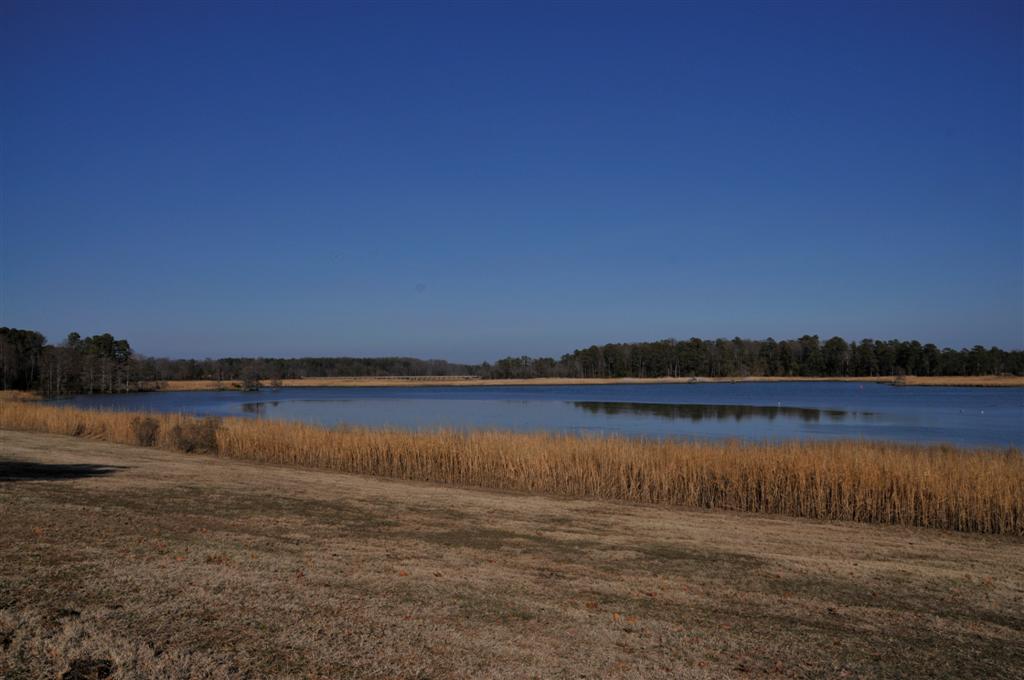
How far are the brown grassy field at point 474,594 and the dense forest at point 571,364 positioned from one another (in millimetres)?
73718

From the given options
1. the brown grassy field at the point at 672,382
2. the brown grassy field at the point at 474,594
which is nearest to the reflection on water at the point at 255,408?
the brown grassy field at the point at 474,594

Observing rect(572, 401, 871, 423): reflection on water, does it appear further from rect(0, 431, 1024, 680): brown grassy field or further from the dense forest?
the dense forest

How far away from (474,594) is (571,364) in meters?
133

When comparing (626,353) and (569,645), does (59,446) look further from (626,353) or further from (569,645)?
(626,353)

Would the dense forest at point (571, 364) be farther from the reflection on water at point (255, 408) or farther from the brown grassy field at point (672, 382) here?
the reflection on water at point (255, 408)

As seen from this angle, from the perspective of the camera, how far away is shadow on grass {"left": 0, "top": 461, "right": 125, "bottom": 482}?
1252cm

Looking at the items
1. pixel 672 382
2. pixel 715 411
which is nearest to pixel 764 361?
pixel 672 382

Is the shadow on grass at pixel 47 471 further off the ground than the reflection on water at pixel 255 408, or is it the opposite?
the shadow on grass at pixel 47 471

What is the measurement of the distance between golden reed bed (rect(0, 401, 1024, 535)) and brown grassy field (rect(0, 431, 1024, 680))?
33.6 inches

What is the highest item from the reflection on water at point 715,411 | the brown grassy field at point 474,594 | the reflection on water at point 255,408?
the brown grassy field at point 474,594

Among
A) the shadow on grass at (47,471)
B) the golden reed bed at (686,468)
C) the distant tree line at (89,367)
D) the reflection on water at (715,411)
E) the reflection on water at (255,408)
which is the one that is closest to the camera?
the golden reed bed at (686,468)

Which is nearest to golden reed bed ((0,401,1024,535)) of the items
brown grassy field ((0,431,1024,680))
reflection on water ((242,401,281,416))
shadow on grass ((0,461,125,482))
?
brown grassy field ((0,431,1024,680))

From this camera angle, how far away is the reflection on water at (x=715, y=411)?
3766 cm

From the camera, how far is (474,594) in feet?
20.7
